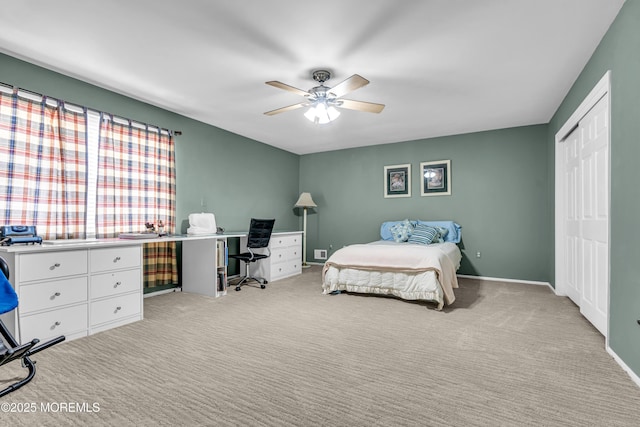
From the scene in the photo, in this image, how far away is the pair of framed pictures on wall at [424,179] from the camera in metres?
5.66

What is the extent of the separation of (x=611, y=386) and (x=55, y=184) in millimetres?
4711

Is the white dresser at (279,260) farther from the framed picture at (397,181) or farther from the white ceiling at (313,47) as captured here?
the white ceiling at (313,47)

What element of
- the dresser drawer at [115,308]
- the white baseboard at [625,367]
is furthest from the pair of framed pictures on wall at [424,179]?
the dresser drawer at [115,308]

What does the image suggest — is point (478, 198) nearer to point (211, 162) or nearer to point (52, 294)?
point (211, 162)

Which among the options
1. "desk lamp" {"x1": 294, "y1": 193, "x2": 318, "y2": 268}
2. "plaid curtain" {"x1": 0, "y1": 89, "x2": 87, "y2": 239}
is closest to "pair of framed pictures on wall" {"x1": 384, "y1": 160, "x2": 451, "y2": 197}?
"desk lamp" {"x1": 294, "y1": 193, "x2": 318, "y2": 268}

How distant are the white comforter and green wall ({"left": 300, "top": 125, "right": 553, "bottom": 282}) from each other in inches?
69.4

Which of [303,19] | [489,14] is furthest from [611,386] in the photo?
[303,19]

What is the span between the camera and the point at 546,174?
492 centimetres

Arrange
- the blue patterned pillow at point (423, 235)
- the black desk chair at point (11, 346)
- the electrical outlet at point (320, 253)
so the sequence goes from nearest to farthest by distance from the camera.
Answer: the black desk chair at point (11, 346)
the blue patterned pillow at point (423, 235)
the electrical outlet at point (320, 253)

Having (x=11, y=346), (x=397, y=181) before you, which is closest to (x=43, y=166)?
(x=11, y=346)

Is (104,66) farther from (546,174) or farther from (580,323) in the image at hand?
(546,174)

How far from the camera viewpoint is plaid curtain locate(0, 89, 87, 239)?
288cm

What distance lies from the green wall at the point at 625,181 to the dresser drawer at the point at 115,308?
387 cm

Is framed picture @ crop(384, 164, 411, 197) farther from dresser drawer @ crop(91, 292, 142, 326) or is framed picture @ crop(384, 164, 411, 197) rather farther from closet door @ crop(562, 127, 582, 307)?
dresser drawer @ crop(91, 292, 142, 326)
